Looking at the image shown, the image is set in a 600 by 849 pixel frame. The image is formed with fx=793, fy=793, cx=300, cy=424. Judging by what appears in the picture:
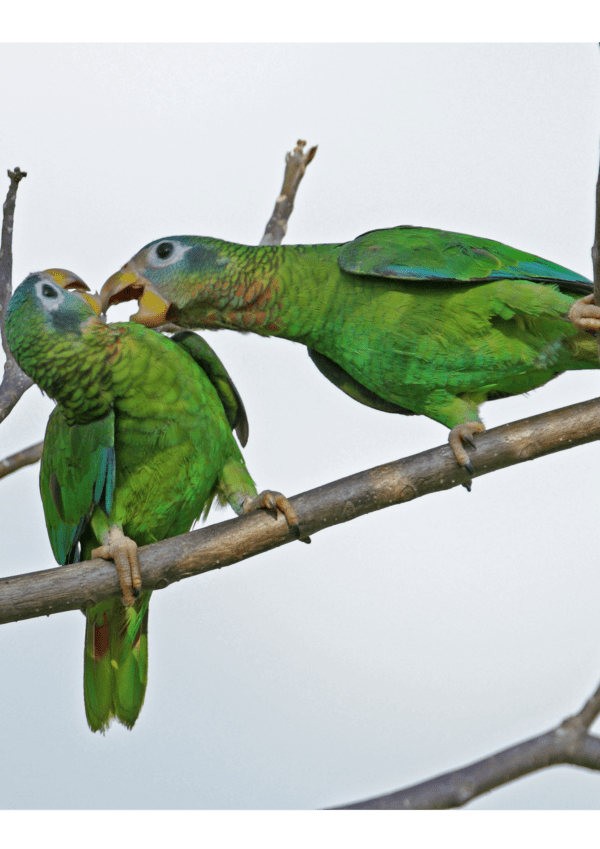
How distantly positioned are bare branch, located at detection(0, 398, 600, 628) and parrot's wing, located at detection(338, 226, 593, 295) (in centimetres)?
34

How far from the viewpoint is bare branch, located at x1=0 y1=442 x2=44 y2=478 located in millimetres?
2170

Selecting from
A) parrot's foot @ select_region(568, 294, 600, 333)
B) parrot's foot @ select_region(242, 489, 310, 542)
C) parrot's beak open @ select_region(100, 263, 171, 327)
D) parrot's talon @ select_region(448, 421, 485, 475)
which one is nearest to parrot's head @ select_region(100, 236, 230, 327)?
parrot's beak open @ select_region(100, 263, 171, 327)

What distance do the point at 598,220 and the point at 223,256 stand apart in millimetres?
847

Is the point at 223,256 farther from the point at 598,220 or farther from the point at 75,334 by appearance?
the point at 598,220

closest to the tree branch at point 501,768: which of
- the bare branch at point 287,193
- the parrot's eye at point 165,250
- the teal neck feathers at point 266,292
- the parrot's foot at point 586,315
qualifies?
the parrot's foot at point 586,315

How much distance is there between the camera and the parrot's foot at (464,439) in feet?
5.21

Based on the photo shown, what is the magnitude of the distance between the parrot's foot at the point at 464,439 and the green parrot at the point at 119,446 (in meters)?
0.35

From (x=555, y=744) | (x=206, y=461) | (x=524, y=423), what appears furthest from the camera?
(x=206, y=461)

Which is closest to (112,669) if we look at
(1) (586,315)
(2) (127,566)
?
(2) (127,566)

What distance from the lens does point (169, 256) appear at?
72.5 inches

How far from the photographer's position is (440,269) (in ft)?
5.77

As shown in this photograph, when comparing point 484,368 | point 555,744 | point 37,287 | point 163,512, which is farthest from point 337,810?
point 37,287

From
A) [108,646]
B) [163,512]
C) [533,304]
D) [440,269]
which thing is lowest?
[108,646]

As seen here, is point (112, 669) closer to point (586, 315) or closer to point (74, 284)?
point (74, 284)
